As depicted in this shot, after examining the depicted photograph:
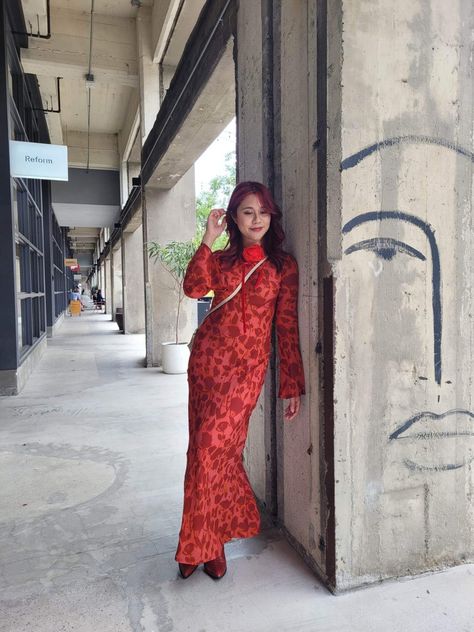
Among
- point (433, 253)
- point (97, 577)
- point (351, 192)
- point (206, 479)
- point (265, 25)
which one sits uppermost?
point (265, 25)

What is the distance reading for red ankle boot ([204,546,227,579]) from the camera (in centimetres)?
194

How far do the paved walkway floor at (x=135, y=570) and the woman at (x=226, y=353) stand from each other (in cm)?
19

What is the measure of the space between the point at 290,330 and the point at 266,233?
437 millimetres

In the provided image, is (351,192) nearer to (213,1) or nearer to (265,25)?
(265,25)

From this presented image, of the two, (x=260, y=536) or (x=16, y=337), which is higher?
(x=16, y=337)

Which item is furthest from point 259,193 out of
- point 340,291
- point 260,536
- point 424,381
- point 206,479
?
point 260,536

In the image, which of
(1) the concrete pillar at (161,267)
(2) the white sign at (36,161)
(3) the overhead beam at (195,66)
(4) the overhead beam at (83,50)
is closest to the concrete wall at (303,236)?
(3) the overhead beam at (195,66)

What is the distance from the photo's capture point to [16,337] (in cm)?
545

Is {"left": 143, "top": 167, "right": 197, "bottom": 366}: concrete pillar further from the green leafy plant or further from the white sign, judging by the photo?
the white sign

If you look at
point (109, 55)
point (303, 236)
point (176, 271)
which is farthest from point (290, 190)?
point (109, 55)

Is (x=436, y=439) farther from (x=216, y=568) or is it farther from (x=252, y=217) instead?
(x=252, y=217)

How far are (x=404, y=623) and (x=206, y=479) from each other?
0.88 meters

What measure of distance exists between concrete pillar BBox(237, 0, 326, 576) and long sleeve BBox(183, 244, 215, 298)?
433 millimetres

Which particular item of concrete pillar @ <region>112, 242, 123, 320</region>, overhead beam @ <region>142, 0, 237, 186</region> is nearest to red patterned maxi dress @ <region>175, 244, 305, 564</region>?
overhead beam @ <region>142, 0, 237, 186</region>
